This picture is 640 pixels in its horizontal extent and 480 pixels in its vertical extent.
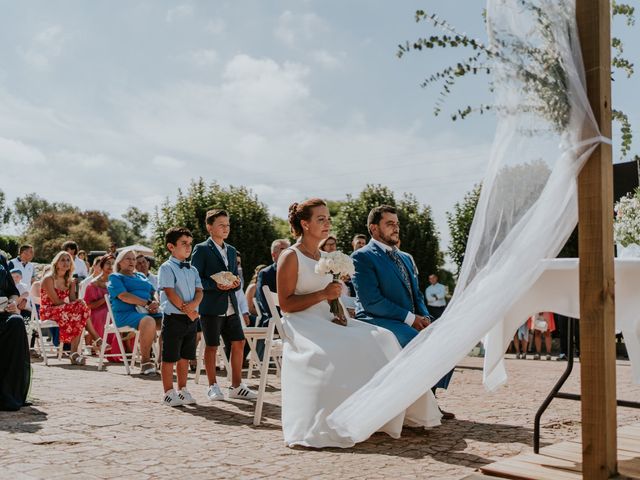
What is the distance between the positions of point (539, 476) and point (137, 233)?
105m

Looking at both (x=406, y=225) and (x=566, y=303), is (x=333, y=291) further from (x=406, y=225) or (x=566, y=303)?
(x=406, y=225)

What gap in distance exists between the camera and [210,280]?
7125 millimetres

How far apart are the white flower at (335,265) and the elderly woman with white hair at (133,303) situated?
5.24 metres

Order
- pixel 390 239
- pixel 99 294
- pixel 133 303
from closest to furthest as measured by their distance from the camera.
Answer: pixel 390 239 → pixel 133 303 → pixel 99 294

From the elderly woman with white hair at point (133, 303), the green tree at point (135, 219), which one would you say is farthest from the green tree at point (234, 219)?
the green tree at point (135, 219)

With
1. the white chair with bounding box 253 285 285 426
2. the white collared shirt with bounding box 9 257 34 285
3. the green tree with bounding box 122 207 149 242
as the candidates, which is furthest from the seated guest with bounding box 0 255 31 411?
the green tree with bounding box 122 207 149 242

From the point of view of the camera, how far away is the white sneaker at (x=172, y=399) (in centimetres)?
674

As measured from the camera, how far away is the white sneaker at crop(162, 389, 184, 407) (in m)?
6.74

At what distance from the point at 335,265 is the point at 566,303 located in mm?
1821

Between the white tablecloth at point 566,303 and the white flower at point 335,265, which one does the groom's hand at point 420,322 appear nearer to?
the white flower at point 335,265

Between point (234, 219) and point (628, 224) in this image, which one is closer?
point (628, 224)

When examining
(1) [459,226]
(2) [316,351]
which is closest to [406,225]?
(1) [459,226]

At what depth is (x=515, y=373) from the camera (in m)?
10.6

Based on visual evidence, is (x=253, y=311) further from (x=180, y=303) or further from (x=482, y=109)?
(x=482, y=109)
